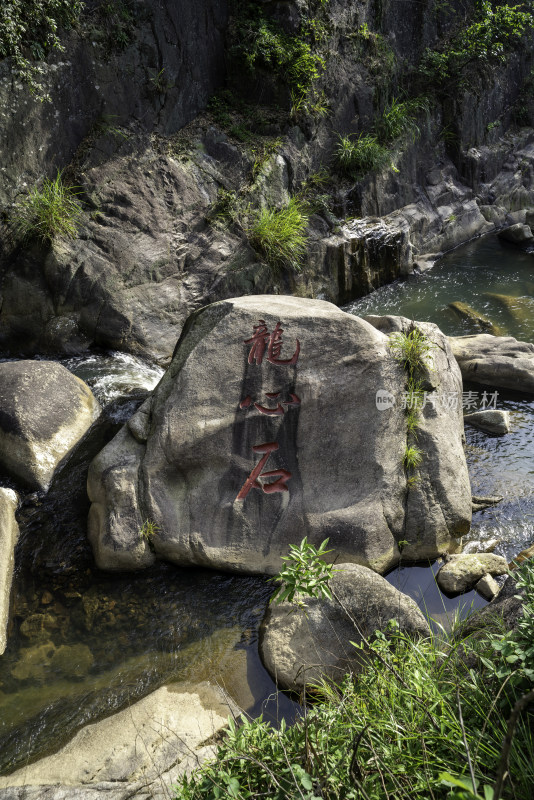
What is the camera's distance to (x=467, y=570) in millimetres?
5102

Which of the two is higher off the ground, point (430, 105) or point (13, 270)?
point (430, 105)

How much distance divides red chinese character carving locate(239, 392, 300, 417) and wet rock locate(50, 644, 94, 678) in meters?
2.69

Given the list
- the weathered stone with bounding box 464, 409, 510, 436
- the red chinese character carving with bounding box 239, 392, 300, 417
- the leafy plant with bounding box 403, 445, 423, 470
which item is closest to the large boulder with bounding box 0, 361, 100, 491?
the red chinese character carving with bounding box 239, 392, 300, 417

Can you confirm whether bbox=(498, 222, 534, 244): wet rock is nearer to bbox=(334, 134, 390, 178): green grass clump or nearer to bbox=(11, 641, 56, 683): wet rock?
bbox=(334, 134, 390, 178): green grass clump

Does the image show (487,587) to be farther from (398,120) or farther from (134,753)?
(398,120)

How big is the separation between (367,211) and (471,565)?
9.24 meters

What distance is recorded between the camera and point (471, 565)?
515 centimetres

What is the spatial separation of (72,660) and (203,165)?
872 centimetres

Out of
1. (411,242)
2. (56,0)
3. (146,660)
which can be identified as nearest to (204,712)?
(146,660)

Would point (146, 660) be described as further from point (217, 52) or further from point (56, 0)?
point (217, 52)

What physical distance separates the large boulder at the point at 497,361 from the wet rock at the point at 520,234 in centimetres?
710

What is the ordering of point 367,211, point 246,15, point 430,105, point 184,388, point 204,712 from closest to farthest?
point 204,712, point 184,388, point 246,15, point 367,211, point 430,105

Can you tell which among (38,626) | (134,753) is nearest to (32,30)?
(38,626)

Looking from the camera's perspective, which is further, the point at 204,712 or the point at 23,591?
the point at 23,591
